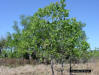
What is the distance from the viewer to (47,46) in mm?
14930

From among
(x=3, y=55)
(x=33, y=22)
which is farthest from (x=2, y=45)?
(x=33, y=22)

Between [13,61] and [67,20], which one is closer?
[67,20]

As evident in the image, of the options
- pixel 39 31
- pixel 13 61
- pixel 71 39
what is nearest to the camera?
pixel 71 39

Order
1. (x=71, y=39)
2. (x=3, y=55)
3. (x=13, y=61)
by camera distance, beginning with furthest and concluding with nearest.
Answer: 1. (x=3, y=55)
2. (x=13, y=61)
3. (x=71, y=39)

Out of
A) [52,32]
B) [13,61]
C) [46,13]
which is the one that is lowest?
[13,61]

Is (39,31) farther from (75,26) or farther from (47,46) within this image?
(75,26)

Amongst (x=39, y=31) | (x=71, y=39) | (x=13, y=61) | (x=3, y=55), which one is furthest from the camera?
(x=3, y=55)

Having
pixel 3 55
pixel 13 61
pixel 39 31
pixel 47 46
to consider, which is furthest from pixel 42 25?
pixel 3 55

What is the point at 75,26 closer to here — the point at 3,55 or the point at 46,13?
the point at 46,13

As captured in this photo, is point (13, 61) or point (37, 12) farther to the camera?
point (13, 61)

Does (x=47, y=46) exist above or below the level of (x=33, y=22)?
below

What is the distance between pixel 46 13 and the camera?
49.4ft

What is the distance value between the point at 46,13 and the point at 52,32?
1554 millimetres

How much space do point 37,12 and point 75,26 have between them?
316 cm
